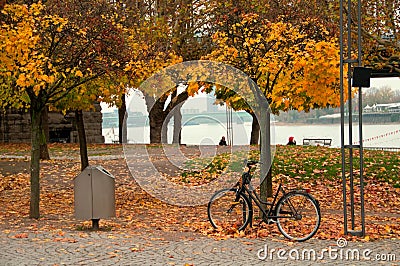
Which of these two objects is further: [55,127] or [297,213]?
[55,127]

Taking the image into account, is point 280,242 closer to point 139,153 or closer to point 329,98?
point 329,98

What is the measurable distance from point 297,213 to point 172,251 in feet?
7.43

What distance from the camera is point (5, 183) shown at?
22.2 metres

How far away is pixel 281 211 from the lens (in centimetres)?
1273

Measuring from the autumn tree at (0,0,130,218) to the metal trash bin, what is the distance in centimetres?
198

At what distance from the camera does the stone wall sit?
4197 centimetres

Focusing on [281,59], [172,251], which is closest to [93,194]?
[172,251]

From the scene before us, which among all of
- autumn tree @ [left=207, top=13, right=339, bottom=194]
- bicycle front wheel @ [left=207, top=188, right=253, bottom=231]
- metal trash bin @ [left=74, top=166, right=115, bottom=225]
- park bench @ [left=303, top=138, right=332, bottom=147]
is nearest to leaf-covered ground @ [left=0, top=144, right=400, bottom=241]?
bicycle front wheel @ [left=207, top=188, right=253, bottom=231]

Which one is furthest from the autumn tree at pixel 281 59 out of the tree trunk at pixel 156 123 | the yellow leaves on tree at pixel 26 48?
the tree trunk at pixel 156 123

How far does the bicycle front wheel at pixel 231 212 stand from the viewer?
43.1 feet

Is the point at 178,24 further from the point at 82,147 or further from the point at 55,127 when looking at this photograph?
the point at 55,127

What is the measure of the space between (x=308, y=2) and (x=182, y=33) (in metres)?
13.5

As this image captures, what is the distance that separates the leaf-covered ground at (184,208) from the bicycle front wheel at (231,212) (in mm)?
199

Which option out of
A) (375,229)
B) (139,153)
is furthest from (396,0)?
(139,153)
